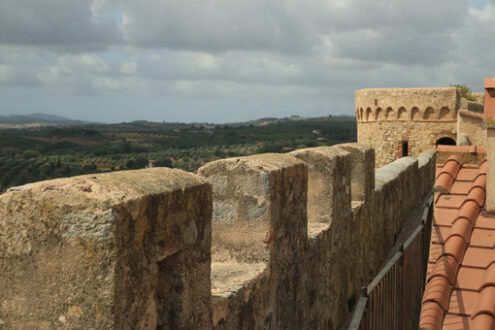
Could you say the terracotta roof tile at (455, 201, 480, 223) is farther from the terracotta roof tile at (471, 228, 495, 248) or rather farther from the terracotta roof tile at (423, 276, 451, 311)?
the terracotta roof tile at (423, 276, 451, 311)

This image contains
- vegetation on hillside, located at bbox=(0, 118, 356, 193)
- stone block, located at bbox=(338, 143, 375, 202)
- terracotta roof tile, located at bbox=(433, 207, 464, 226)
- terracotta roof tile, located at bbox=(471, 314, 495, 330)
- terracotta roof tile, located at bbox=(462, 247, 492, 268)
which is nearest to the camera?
terracotta roof tile, located at bbox=(471, 314, 495, 330)

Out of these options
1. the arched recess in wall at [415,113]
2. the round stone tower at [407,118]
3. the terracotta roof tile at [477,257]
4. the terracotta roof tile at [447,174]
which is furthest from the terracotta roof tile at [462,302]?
the arched recess in wall at [415,113]

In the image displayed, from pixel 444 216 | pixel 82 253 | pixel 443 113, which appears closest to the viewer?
pixel 82 253

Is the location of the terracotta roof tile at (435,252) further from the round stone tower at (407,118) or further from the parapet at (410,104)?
the parapet at (410,104)

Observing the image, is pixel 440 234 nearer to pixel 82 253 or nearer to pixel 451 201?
pixel 451 201

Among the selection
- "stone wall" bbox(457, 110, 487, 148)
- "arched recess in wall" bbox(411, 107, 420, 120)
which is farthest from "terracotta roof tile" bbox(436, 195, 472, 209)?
"arched recess in wall" bbox(411, 107, 420, 120)

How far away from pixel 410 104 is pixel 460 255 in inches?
642

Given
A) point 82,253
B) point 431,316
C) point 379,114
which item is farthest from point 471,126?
point 82,253

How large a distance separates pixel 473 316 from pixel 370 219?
3.41m

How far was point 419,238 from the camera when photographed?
166 inches

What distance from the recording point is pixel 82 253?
1.80m

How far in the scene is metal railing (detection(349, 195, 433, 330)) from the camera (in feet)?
9.29

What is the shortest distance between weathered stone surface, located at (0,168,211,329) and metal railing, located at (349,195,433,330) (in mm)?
1036

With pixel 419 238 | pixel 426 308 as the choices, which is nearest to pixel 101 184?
pixel 426 308
